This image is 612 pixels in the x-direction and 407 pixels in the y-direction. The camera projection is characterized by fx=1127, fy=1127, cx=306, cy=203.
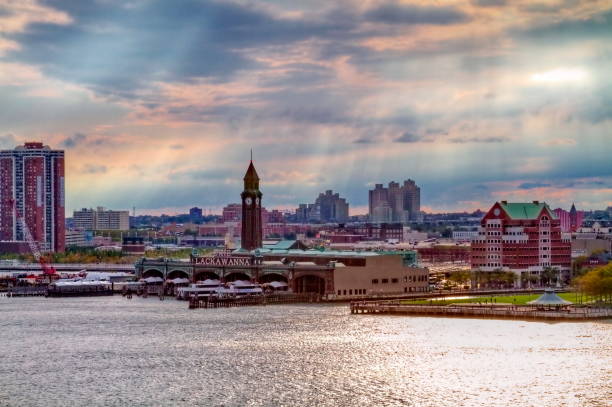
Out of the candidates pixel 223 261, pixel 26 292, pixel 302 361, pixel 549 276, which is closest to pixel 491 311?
pixel 302 361

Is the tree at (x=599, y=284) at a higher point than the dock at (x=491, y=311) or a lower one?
higher

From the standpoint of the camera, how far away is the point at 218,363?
71938 millimetres

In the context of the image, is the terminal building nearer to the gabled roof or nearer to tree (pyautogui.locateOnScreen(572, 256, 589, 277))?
tree (pyautogui.locateOnScreen(572, 256, 589, 277))

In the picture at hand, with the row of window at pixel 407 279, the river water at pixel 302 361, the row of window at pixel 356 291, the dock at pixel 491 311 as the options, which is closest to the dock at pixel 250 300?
the row of window at pixel 356 291

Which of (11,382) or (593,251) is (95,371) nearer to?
(11,382)

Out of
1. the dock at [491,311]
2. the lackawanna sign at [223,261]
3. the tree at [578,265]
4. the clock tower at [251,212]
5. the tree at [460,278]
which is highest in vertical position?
the clock tower at [251,212]

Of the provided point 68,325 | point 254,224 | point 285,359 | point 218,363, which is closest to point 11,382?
point 218,363

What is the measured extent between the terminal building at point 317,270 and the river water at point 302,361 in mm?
21902

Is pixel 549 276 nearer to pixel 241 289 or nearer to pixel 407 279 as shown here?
pixel 407 279

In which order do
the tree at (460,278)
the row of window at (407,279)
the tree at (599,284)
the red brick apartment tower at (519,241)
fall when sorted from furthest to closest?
the red brick apartment tower at (519,241) < the tree at (460,278) < the row of window at (407,279) < the tree at (599,284)

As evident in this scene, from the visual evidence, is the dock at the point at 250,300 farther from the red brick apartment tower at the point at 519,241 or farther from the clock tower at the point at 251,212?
the red brick apartment tower at the point at 519,241

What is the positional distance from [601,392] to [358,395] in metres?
13.1

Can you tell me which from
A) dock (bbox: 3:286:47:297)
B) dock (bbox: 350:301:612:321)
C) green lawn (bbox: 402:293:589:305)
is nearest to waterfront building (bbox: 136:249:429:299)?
green lawn (bbox: 402:293:589:305)

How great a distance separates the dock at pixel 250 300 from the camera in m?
118
